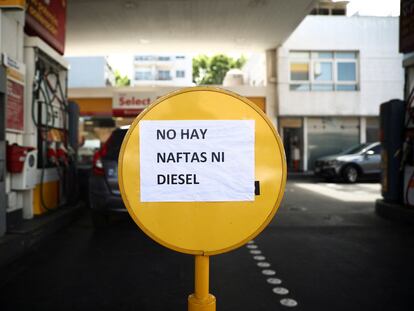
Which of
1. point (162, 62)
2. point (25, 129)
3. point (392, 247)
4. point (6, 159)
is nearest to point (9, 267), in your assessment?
point (6, 159)

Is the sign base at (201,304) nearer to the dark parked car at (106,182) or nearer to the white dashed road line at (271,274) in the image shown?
the white dashed road line at (271,274)

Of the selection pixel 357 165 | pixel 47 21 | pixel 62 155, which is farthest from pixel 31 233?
pixel 357 165

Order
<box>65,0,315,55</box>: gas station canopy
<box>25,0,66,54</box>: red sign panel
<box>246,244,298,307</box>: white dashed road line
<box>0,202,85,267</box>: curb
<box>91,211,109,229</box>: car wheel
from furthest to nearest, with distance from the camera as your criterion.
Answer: <box>65,0,315,55</box>: gas station canopy
<box>91,211,109,229</box>: car wheel
<box>25,0,66,54</box>: red sign panel
<box>0,202,85,267</box>: curb
<box>246,244,298,307</box>: white dashed road line

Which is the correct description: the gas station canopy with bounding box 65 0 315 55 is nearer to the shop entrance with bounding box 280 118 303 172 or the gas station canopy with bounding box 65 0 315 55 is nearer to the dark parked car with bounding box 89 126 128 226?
the shop entrance with bounding box 280 118 303 172

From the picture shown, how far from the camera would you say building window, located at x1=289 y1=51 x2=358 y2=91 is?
1994cm

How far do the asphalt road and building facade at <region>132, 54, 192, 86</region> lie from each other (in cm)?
6952

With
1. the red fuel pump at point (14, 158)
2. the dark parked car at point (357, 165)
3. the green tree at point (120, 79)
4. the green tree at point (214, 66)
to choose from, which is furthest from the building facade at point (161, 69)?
the red fuel pump at point (14, 158)

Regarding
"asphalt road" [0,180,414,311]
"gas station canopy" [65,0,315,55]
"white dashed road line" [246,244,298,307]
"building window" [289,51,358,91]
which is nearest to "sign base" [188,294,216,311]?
"asphalt road" [0,180,414,311]

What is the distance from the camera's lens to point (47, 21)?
272 inches

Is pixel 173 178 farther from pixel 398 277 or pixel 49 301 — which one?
pixel 398 277

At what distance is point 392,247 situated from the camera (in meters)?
5.21

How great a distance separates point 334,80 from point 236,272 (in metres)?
17.6

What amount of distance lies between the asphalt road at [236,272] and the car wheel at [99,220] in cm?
11

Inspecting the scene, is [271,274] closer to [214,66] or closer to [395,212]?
[395,212]
